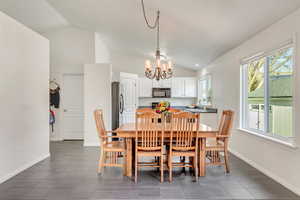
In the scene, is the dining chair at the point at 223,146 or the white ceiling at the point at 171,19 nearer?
the white ceiling at the point at 171,19

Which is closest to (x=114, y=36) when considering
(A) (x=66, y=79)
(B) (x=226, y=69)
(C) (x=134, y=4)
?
(A) (x=66, y=79)

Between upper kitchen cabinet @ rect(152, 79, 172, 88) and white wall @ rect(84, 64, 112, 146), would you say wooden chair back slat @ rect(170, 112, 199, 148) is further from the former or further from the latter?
upper kitchen cabinet @ rect(152, 79, 172, 88)

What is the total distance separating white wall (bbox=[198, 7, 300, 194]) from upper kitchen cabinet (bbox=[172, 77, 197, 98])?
225 cm

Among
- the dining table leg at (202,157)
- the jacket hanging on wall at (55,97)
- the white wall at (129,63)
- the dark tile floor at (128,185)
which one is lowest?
the dark tile floor at (128,185)

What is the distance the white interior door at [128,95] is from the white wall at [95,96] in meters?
1.17

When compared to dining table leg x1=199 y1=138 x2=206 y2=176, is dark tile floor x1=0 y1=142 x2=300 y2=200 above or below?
below

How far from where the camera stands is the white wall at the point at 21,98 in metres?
2.98

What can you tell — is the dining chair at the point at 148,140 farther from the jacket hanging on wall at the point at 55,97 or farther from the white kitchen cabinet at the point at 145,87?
the white kitchen cabinet at the point at 145,87

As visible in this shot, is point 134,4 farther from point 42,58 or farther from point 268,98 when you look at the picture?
point 268,98

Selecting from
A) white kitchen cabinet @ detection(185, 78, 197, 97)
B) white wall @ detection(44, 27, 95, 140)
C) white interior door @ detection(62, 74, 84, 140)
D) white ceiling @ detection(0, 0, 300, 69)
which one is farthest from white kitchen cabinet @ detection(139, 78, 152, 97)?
white interior door @ detection(62, 74, 84, 140)

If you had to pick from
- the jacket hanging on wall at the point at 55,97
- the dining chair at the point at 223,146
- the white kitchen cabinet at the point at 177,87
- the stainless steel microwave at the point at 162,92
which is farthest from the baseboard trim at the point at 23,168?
the white kitchen cabinet at the point at 177,87

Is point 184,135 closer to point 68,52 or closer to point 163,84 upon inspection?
point 68,52

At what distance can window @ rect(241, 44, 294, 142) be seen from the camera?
2877mm

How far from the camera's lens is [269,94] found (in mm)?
3314
